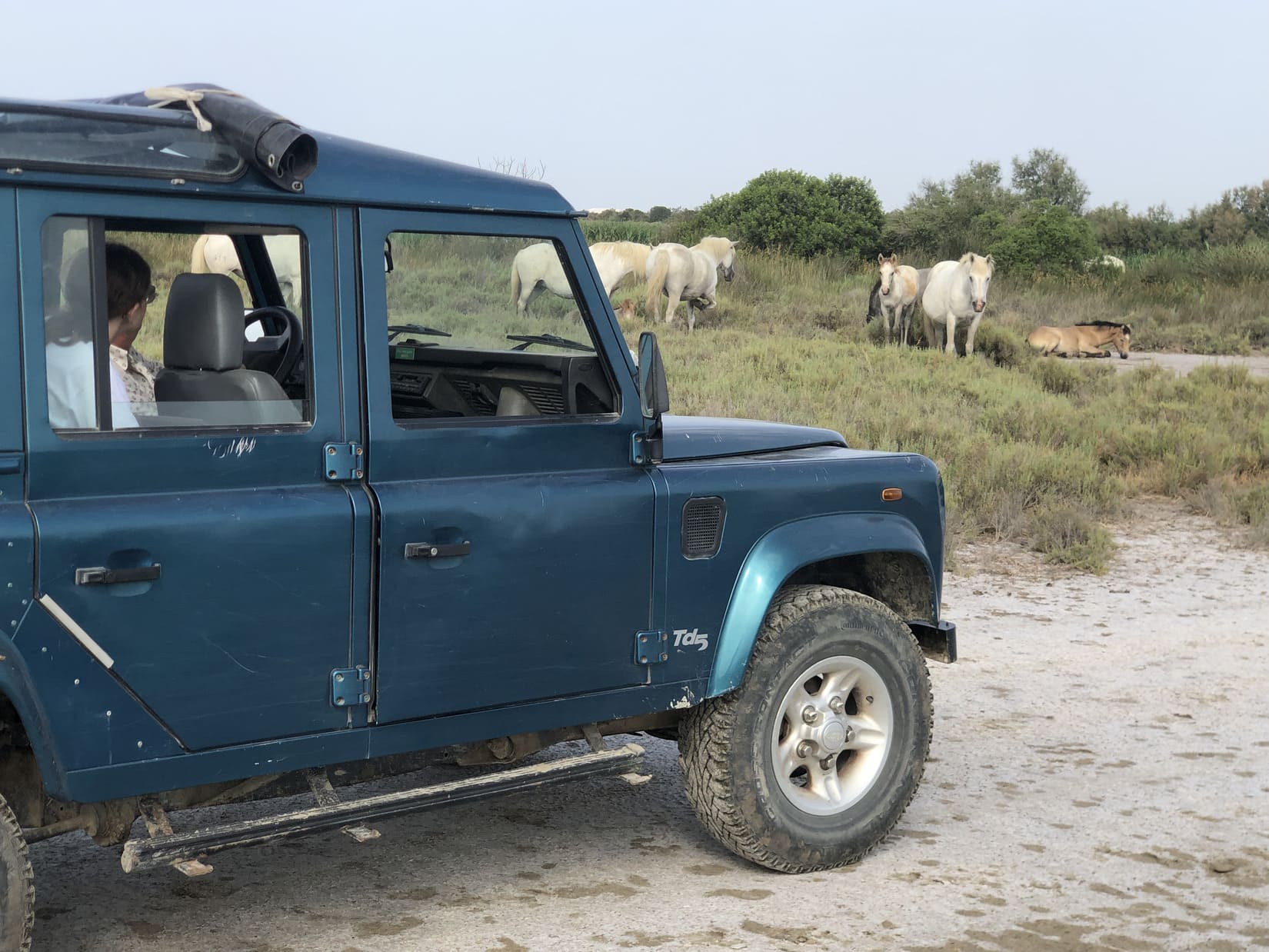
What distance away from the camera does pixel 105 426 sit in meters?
3.51

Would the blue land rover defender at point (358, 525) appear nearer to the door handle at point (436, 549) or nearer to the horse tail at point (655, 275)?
the door handle at point (436, 549)

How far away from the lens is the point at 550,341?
14.6 feet

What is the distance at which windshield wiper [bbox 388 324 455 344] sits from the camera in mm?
4078

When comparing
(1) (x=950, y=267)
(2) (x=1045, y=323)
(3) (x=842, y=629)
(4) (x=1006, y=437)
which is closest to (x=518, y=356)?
(3) (x=842, y=629)

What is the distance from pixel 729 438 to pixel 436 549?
1.33m

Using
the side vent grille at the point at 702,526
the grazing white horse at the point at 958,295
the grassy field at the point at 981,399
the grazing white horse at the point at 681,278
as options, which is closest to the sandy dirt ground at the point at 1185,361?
the grassy field at the point at 981,399

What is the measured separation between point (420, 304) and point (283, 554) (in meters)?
0.94

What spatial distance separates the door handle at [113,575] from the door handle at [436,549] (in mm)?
687

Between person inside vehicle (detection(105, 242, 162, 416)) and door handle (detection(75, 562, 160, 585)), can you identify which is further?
person inside vehicle (detection(105, 242, 162, 416))

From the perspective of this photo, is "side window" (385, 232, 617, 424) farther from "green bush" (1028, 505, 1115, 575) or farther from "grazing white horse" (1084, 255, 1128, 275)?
"grazing white horse" (1084, 255, 1128, 275)

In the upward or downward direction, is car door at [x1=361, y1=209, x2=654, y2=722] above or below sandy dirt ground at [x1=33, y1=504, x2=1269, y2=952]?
above

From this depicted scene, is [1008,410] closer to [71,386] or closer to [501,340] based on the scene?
[501,340]

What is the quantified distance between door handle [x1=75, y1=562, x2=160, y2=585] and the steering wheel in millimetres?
716

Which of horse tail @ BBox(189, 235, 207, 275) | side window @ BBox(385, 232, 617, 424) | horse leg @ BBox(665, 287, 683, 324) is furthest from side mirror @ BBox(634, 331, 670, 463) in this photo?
horse leg @ BBox(665, 287, 683, 324)
